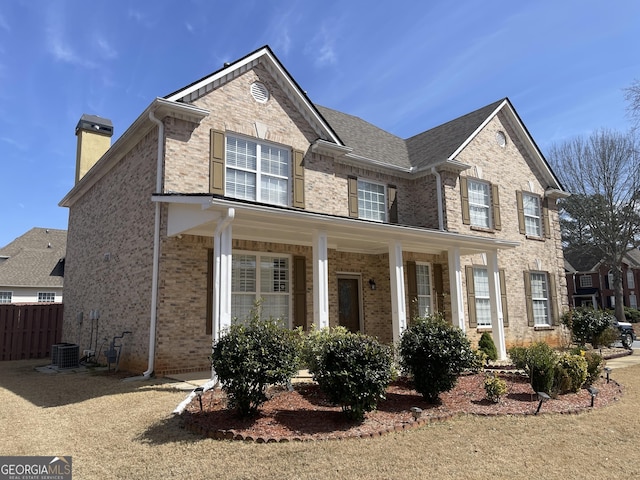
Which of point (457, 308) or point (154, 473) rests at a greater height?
point (457, 308)

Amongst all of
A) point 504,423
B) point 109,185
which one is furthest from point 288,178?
point 504,423

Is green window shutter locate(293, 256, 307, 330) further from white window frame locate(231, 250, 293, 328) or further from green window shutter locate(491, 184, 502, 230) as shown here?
green window shutter locate(491, 184, 502, 230)

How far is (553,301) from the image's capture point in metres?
17.8

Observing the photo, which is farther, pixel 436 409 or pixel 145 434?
pixel 436 409

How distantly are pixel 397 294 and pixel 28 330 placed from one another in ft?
42.4

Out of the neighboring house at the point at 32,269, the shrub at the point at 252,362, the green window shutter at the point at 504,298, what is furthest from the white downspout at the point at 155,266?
the neighboring house at the point at 32,269

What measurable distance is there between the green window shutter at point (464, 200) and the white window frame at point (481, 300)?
1.73 m

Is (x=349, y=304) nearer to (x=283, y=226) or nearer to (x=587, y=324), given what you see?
(x=283, y=226)

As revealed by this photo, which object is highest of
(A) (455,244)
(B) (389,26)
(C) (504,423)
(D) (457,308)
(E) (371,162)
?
(B) (389,26)

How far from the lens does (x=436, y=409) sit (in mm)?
6840

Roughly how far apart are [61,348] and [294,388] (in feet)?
23.7

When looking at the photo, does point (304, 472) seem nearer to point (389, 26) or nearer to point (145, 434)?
point (145, 434)

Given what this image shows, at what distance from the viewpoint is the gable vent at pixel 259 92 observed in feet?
40.0

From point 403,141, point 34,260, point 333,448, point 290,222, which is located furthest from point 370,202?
point 34,260
